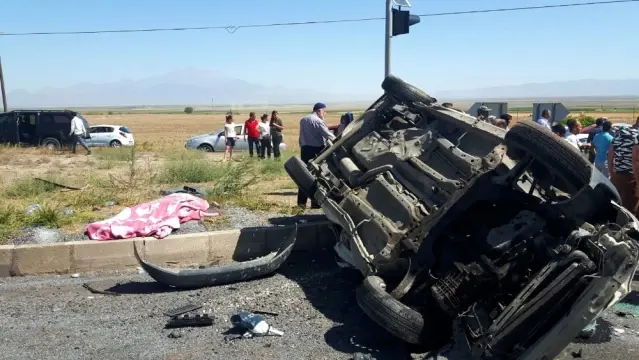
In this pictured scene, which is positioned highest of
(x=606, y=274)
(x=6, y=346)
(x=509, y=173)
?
(x=509, y=173)

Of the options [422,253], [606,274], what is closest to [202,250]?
[422,253]

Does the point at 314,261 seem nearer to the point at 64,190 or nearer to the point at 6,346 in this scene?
the point at 6,346

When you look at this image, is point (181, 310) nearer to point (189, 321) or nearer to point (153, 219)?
point (189, 321)

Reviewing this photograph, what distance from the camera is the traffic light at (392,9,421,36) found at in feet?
31.9

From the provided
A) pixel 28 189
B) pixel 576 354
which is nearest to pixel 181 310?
pixel 576 354

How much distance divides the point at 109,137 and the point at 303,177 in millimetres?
21369

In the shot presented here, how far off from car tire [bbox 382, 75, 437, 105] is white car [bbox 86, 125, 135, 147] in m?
20.4

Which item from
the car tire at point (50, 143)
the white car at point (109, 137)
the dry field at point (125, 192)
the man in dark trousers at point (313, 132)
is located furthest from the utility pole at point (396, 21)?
the white car at point (109, 137)

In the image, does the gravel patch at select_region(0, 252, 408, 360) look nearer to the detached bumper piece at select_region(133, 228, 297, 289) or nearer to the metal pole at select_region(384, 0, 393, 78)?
the detached bumper piece at select_region(133, 228, 297, 289)

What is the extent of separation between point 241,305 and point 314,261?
5.77 feet

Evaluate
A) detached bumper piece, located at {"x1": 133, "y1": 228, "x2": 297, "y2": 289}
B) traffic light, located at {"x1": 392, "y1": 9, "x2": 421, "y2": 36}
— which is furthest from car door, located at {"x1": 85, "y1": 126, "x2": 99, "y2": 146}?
detached bumper piece, located at {"x1": 133, "y1": 228, "x2": 297, "y2": 289}

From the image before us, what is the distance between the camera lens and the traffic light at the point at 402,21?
9.73m

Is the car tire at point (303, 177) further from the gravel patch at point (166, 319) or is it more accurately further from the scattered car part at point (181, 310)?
the scattered car part at point (181, 310)

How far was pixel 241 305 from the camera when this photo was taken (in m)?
5.50
